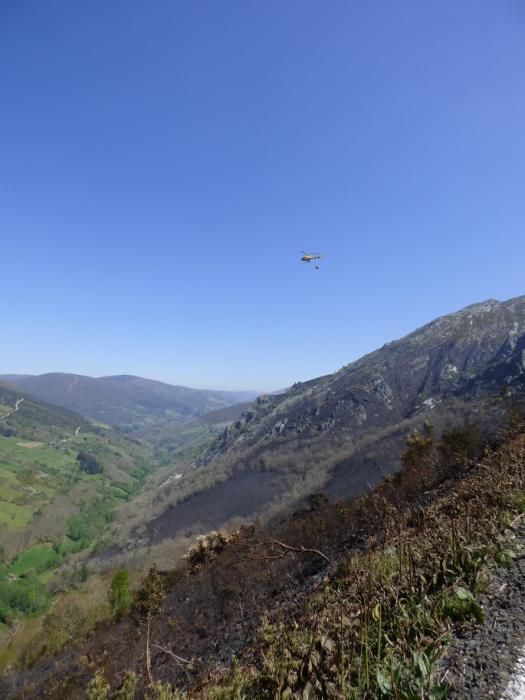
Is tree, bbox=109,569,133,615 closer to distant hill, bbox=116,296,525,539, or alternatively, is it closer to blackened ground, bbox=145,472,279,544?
distant hill, bbox=116,296,525,539

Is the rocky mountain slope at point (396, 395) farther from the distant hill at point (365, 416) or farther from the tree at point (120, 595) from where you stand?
the tree at point (120, 595)

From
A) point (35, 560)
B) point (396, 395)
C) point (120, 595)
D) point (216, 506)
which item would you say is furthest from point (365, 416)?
point (35, 560)

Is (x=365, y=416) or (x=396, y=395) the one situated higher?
(x=396, y=395)

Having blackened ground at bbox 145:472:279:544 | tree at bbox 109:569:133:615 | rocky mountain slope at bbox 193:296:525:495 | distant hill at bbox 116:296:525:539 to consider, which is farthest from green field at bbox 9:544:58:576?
tree at bbox 109:569:133:615

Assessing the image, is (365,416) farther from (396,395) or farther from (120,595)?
(120,595)

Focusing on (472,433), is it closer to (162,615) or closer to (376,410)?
(162,615)

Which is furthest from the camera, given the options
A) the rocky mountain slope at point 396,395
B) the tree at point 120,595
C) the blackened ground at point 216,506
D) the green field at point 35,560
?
the green field at point 35,560

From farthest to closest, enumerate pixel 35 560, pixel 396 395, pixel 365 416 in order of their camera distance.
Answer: pixel 396 395 → pixel 365 416 → pixel 35 560

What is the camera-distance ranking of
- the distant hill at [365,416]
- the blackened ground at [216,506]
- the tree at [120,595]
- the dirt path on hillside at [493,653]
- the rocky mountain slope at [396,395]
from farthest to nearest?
the rocky mountain slope at [396,395] → the blackened ground at [216,506] → the distant hill at [365,416] → the tree at [120,595] → the dirt path on hillside at [493,653]

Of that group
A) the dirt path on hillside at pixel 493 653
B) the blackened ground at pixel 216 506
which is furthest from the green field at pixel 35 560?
the dirt path on hillside at pixel 493 653
